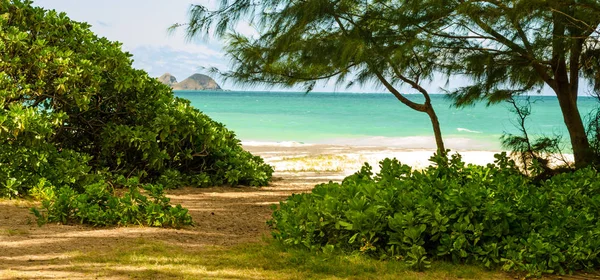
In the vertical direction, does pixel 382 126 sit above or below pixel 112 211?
above

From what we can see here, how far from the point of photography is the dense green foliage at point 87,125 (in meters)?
6.47


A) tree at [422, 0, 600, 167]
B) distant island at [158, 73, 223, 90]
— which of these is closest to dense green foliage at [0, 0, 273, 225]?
tree at [422, 0, 600, 167]

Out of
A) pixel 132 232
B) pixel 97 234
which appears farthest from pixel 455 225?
pixel 97 234

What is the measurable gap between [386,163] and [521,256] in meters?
1.58

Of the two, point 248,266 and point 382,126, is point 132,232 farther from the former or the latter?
point 382,126

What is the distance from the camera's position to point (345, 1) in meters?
6.63

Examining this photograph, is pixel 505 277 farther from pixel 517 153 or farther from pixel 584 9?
pixel 517 153

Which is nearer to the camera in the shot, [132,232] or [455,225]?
[455,225]

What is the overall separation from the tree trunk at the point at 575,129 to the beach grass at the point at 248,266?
3.49 meters

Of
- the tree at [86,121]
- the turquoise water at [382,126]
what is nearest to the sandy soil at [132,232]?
the tree at [86,121]

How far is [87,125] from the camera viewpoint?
27.1ft

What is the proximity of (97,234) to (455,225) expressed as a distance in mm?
2829

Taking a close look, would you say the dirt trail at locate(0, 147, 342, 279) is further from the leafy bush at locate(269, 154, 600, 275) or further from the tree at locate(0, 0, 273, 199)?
the leafy bush at locate(269, 154, 600, 275)

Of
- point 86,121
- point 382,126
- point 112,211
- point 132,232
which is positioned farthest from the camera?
point 382,126
